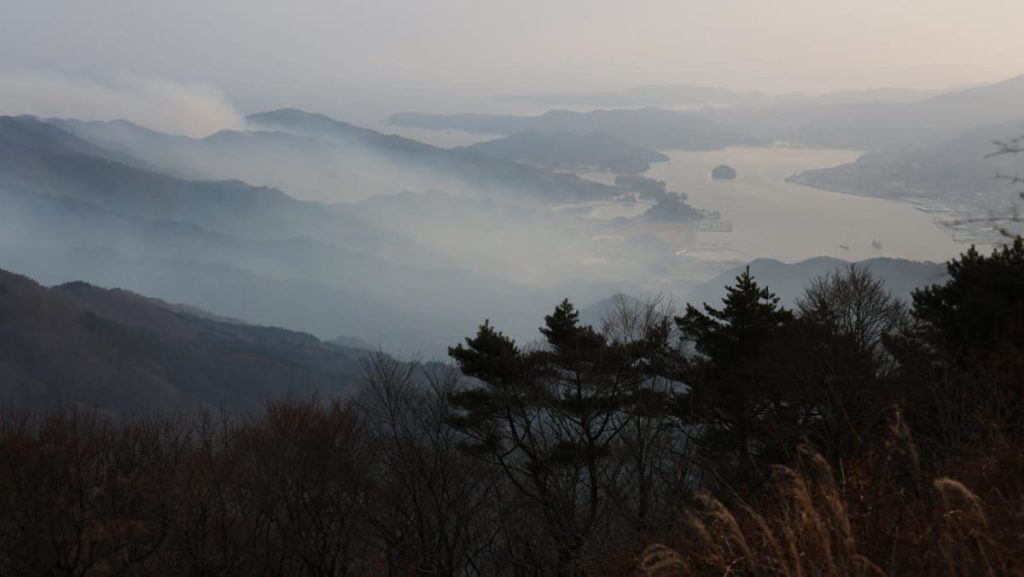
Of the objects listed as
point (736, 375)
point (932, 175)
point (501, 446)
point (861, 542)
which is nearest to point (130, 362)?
point (932, 175)

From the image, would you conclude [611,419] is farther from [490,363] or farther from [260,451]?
[260,451]

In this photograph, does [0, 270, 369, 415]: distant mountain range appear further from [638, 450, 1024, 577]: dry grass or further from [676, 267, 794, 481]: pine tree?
[638, 450, 1024, 577]: dry grass

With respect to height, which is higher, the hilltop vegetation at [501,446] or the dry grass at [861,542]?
the dry grass at [861,542]

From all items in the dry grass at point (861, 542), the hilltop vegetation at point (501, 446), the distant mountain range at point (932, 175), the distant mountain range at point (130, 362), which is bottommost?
the distant mountain range at point (130, 362)

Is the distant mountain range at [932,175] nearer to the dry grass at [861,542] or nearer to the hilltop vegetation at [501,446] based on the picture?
the hilltop vegetation at [501,446]

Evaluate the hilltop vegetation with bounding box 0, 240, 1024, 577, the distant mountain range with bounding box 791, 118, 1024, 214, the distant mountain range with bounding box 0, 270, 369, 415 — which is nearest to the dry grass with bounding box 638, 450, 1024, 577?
the hilltop vegetation with bounding box 0, 240, 1024, 577

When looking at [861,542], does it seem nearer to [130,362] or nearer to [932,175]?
[932,175]

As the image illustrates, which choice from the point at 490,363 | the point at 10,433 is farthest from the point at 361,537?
the point at 10,433

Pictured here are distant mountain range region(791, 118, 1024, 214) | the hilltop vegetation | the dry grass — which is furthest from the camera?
distant mountain range region(791, 118, 1024, 214)

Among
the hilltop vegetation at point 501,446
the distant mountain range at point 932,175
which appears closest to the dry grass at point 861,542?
the hilltop vegetation at point 501,446
